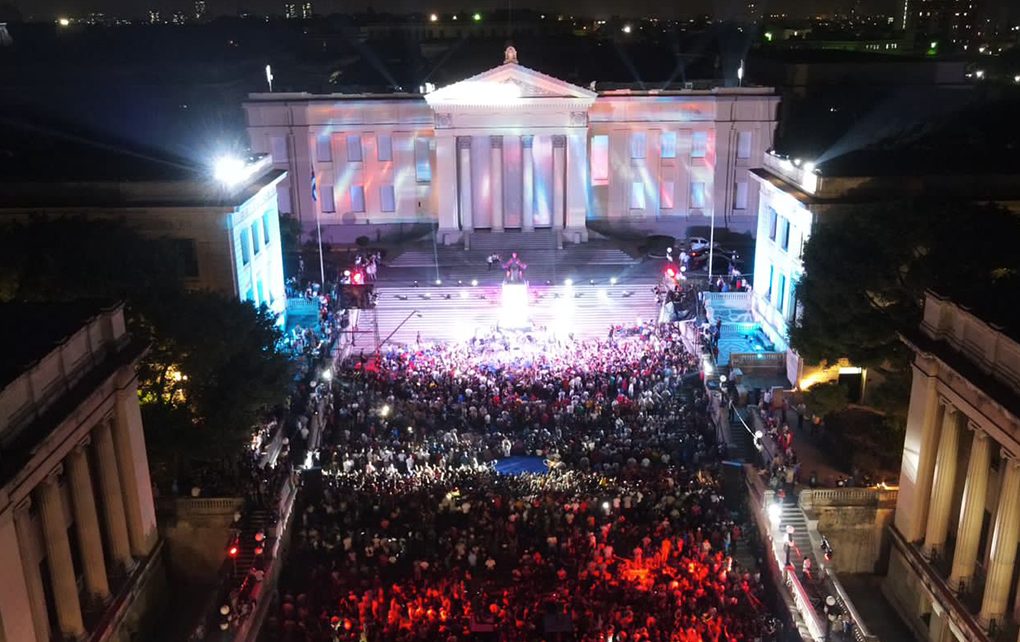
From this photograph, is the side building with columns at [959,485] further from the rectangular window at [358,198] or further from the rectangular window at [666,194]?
the rectangular window at [358,198]

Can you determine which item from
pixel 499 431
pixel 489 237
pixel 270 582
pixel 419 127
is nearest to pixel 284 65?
pixel 419 127

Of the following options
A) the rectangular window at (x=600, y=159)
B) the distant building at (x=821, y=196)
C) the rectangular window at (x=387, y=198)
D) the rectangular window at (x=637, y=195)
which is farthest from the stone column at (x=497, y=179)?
the distant building at (x=821, y=196)

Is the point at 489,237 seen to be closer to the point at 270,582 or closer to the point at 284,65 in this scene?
the point at 270,582

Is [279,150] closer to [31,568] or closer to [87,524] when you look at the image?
[87,524]

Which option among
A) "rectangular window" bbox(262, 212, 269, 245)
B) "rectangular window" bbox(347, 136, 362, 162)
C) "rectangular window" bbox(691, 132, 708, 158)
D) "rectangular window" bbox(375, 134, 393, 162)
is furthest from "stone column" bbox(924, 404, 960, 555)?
"rectangular window" bbox(347, 136, 362, 162)

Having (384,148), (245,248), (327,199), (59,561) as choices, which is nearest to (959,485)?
(59,561)

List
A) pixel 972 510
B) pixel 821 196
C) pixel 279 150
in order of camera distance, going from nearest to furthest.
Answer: pixel 972 510 → pixel 821 196 → pixel 279 150
